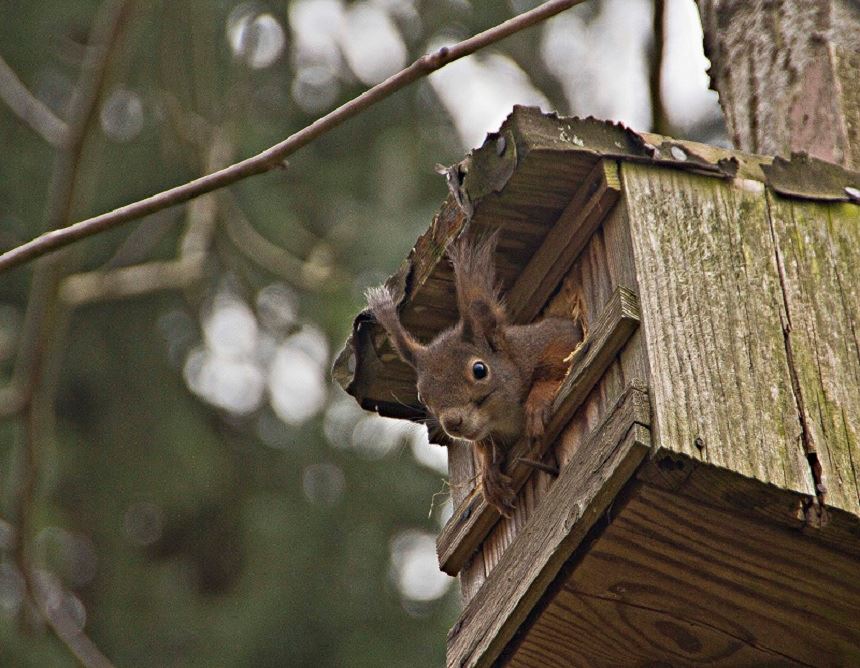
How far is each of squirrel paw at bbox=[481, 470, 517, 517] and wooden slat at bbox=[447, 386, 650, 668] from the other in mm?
114

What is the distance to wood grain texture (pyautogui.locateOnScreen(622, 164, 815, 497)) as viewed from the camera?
80.5 inches

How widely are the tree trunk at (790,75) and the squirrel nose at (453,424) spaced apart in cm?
91

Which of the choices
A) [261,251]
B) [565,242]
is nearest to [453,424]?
[565,242]

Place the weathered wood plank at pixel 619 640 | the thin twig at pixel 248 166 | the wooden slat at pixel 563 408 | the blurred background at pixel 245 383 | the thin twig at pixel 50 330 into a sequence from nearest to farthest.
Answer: the thin twig at pixel 248 166 < the wooden slat at pixel 563 408 < the weathered wood plank at pixel 619 640 < the thin twig at pixel 50 330 < the blurred background at pixel 245 383

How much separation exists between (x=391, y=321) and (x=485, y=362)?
0.23 metres

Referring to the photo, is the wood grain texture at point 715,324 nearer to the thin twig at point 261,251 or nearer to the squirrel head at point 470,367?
the squirrel head at point 470,367

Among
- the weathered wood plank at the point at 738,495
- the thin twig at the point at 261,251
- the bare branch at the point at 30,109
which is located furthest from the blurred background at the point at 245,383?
the weathered wood plank at the point at 738,495

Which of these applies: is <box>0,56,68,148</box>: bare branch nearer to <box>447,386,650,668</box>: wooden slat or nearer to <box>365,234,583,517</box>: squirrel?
<box>365,234,583,517</box>: squirrel

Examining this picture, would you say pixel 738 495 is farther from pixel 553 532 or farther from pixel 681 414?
pixel 553 532

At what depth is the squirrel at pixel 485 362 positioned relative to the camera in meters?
2.61

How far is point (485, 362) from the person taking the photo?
292cm

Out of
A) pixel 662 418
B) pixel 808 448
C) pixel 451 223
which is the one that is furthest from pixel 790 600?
pixel 451 223

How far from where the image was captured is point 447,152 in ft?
24.7

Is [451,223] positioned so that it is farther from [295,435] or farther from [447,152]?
[295,435]
